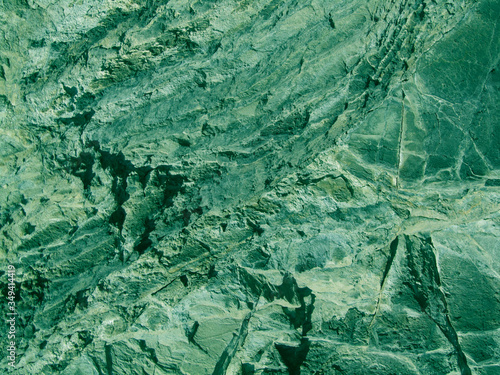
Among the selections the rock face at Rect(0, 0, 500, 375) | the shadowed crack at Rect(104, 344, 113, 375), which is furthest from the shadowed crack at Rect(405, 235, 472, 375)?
the shadowed crack at Rect(104, 344, 113, 375)

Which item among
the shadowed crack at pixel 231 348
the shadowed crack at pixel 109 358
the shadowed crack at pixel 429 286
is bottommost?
the shadowed crack at pixel 109 358

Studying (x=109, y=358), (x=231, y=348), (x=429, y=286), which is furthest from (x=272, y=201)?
(x=109, y=358)

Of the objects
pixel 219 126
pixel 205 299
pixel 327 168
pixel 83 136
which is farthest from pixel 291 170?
pixel 83 136

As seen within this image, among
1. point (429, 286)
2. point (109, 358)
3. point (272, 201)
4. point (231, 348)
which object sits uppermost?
point (272, 201)

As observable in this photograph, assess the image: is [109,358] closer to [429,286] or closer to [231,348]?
[231,348]

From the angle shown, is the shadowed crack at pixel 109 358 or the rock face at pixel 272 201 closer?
the rock face at pixel 272 201

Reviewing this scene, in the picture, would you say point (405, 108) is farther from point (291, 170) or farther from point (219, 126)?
point (219, 126)

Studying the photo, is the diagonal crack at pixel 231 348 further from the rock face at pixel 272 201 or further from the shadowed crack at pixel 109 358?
the shadowed crack at pixel 109 358

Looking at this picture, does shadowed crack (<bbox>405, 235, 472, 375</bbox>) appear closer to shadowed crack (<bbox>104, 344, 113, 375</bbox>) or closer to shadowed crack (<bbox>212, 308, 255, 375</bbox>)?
shadowed crack (<bbox>212, 308, 255, 375</bbox>)

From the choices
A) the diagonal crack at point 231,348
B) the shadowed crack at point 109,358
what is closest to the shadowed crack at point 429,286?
the diagonal crack at point 231,348
